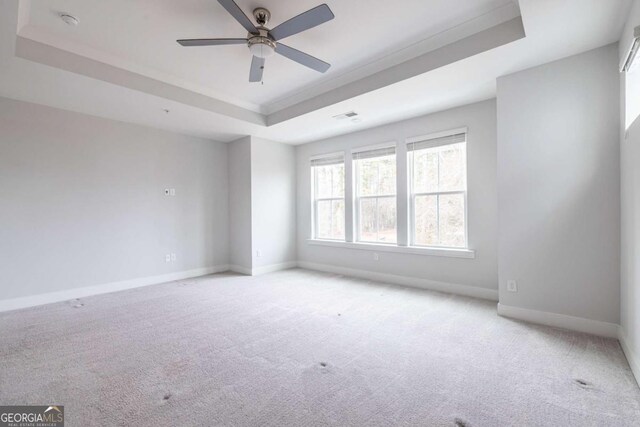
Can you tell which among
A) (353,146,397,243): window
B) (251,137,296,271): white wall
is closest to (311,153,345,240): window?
(353,146,397,243): window

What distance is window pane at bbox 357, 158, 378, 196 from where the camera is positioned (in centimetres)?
523

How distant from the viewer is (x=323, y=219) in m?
6.07

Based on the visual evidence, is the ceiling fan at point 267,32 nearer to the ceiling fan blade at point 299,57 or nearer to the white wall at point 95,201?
the ceiling fan blade at point 299,57

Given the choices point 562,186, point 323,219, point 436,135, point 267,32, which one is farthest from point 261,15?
point 323,219

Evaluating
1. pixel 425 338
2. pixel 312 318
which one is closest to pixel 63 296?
pixel 312 318

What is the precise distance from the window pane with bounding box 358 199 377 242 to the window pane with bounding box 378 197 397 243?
0.13m

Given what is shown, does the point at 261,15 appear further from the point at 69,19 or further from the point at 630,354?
the point at 630,354

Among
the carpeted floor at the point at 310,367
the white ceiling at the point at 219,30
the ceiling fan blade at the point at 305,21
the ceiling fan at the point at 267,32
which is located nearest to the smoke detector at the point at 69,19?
the white ceiling at the point at 219,30

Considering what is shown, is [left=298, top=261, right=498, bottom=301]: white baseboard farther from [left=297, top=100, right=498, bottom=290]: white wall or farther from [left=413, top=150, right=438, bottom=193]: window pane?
[left=413, top=150, right=438, bottom=193]: window pane

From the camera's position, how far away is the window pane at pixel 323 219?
5973mm

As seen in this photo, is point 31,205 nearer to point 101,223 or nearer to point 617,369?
point 101,223

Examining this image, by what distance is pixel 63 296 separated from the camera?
160 inches

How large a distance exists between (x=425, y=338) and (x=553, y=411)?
1.09 m

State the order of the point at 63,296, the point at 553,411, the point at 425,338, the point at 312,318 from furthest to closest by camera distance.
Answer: the point at 63,296, the point at 312,318, the point at 425,338, the point at 553,411
